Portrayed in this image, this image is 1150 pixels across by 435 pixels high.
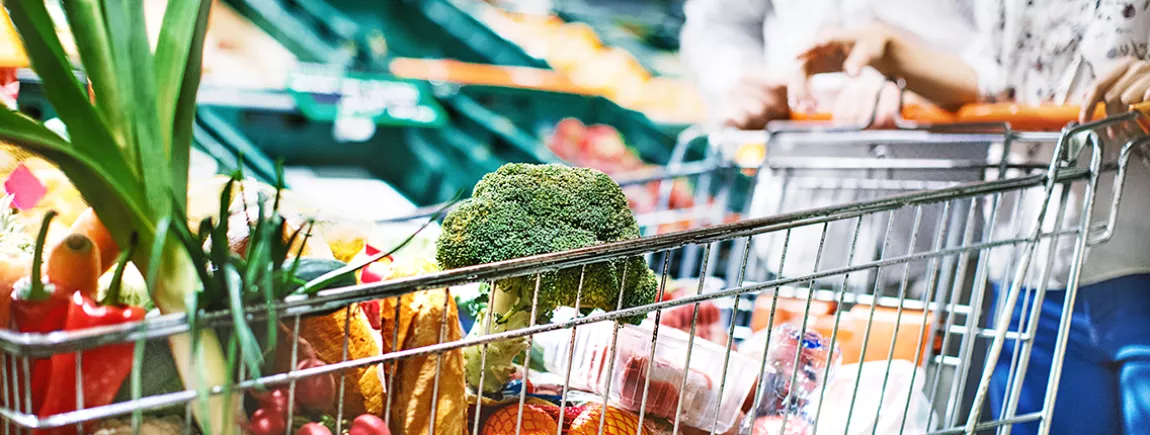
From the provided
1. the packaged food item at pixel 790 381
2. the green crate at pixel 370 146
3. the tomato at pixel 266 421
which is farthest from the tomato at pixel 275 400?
the green crate at pixel 370 146

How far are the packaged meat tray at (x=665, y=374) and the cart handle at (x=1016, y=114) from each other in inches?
32.0

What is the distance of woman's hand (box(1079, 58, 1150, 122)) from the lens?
149cm

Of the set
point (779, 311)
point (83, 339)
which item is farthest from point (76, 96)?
point (779, 311)

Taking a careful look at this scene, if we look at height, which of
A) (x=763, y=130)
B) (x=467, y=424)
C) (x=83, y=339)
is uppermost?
(x=763, y=130)

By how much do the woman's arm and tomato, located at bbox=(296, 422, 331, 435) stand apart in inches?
56.4

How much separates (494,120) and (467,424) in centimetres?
179

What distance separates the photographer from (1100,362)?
156 centimetres

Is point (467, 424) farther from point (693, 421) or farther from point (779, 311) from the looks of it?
point (779, 311)

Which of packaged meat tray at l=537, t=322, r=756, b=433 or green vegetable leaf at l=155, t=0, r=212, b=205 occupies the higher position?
green vegetable leaf at l=155, t=0, r=212, b=205

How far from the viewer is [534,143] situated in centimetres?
285

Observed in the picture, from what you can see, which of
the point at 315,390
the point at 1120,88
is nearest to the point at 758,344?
the point at 1120,88

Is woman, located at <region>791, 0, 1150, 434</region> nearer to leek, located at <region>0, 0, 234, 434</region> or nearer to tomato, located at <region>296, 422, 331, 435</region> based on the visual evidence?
tomato, located at <region>296, 422, 331, 435</region>

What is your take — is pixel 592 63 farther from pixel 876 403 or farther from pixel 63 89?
pixel 63 89

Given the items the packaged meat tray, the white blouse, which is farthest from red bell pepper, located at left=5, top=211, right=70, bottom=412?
the white blouse
